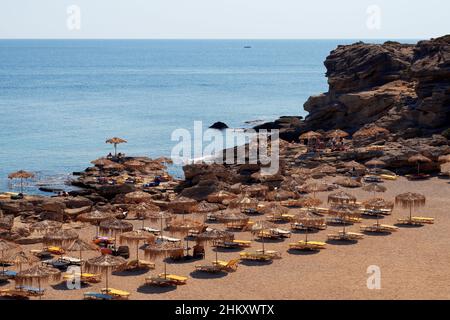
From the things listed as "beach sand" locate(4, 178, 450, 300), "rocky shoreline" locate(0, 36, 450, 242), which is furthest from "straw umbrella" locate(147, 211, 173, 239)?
"beach sand" locate(4, 178, 450, 300)

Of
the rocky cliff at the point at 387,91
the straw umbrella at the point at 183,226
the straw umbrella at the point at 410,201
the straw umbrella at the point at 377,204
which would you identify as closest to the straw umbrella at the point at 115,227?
the straw umbrella at the point at 183,226

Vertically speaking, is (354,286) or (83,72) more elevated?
(83,72)

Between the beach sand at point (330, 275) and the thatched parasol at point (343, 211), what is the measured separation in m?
1.01

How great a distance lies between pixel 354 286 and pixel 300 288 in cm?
190

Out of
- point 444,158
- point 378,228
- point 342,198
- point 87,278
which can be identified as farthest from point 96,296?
point 444,158

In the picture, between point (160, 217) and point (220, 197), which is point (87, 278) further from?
point (220, 197)

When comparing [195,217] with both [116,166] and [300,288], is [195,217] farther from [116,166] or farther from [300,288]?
[116,166]

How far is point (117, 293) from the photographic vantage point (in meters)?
25.6

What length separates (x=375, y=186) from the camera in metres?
40.2

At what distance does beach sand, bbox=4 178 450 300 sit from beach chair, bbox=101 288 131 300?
0.39 metres

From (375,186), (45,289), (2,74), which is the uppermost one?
(2,74)

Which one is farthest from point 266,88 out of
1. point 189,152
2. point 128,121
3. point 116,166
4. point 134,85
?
point 116,166

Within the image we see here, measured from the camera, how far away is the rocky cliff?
57469 millimetres

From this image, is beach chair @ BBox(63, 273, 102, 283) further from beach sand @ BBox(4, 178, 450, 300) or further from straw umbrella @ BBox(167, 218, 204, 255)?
straw umbrella @ BBox(167, 218, 204, 255)
